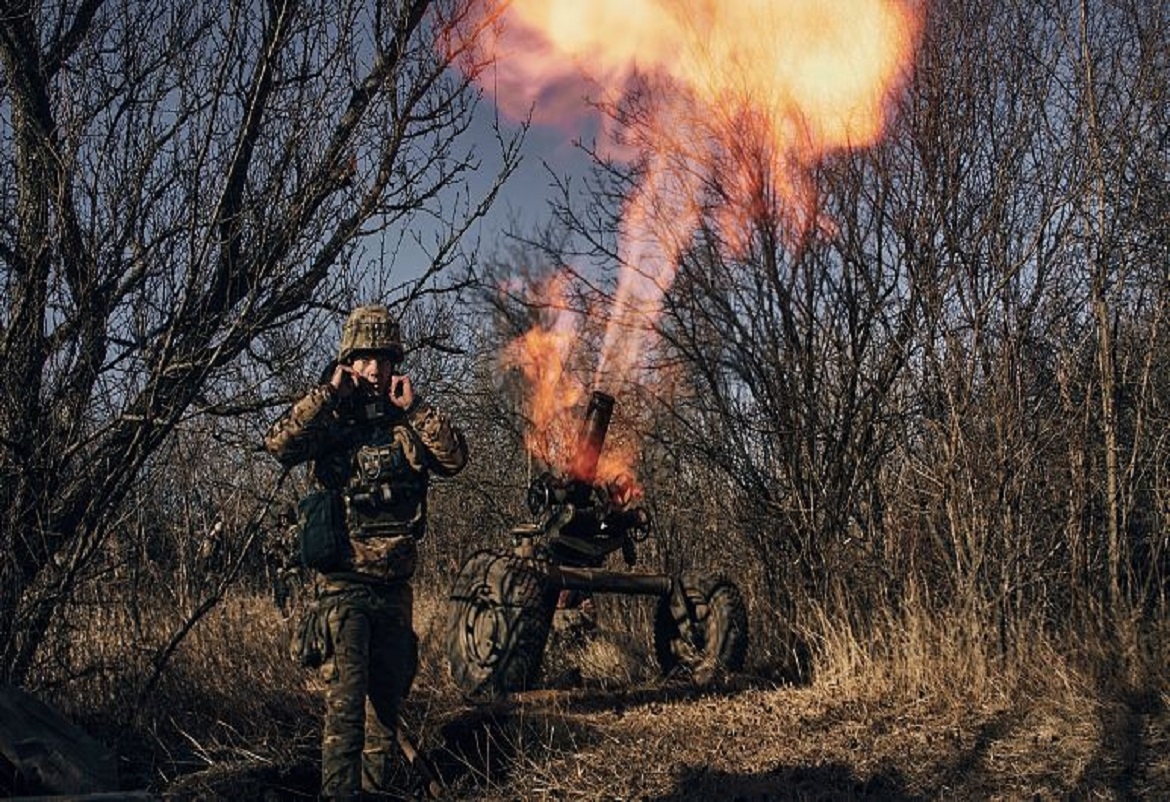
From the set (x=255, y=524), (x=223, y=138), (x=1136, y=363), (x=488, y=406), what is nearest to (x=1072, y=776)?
(x=1136, y=363)

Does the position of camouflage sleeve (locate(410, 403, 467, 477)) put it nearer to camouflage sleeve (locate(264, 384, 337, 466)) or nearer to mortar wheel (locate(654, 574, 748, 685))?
camouflage sleeve (locate(264, 384, 337, 466))

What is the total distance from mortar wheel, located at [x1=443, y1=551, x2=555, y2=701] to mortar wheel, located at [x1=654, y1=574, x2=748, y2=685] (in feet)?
4.10

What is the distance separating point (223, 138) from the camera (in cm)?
683

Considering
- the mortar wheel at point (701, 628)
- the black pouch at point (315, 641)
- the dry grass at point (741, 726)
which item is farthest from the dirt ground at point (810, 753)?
the mortar wheel at point (701, 628)

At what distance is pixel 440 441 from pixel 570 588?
10.8ft

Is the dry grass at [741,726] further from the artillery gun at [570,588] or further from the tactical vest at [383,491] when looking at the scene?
the tactical vest at [383,491]

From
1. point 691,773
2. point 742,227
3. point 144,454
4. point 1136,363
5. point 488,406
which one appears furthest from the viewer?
point 488,406

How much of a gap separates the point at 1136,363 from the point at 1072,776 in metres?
4.28

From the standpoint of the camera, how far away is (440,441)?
5750 mm

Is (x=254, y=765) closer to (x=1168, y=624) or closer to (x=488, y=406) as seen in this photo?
(x=1168, y=624)

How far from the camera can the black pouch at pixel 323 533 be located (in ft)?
18.1

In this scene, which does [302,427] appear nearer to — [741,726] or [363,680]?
[363,680]

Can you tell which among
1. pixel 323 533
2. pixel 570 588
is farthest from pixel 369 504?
pixel 570 588

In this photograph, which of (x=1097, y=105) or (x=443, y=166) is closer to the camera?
(x=443, y=166)
